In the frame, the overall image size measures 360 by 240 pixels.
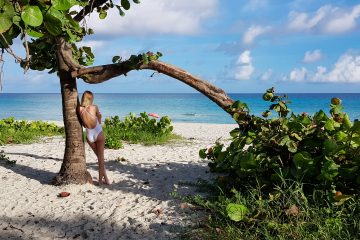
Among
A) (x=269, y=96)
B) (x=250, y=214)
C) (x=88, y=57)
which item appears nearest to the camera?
(x=250, y=214)

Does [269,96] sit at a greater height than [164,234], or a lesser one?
greater

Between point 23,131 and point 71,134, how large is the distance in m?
8.41

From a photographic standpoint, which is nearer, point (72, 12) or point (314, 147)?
point (314, 147)

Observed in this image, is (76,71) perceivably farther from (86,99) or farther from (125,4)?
(125,4)

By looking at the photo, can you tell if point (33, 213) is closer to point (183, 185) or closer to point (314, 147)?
point (183, 185)

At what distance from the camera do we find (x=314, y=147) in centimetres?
543

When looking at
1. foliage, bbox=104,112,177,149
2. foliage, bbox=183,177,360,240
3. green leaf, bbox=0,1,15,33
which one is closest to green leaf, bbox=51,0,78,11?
green leaf, bbox=0,1,15,33

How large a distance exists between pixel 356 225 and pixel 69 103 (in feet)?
14.3

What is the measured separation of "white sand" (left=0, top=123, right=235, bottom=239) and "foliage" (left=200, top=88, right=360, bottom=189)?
90cm

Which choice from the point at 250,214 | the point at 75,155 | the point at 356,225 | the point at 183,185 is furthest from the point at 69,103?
the point at 356,225

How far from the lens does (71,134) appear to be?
23.3 ft

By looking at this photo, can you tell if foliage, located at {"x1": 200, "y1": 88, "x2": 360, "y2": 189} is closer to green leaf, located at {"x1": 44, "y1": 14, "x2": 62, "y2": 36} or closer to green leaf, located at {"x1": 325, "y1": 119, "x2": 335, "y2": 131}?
green leaf, located at {"x1": 325, "y1": 119, "x2": 335, "y2": 131}

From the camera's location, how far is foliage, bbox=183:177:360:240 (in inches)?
180

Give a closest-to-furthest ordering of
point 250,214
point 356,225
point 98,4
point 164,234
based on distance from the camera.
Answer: point 356,225 < point 250,214 < point 164,234 < point 98,4
